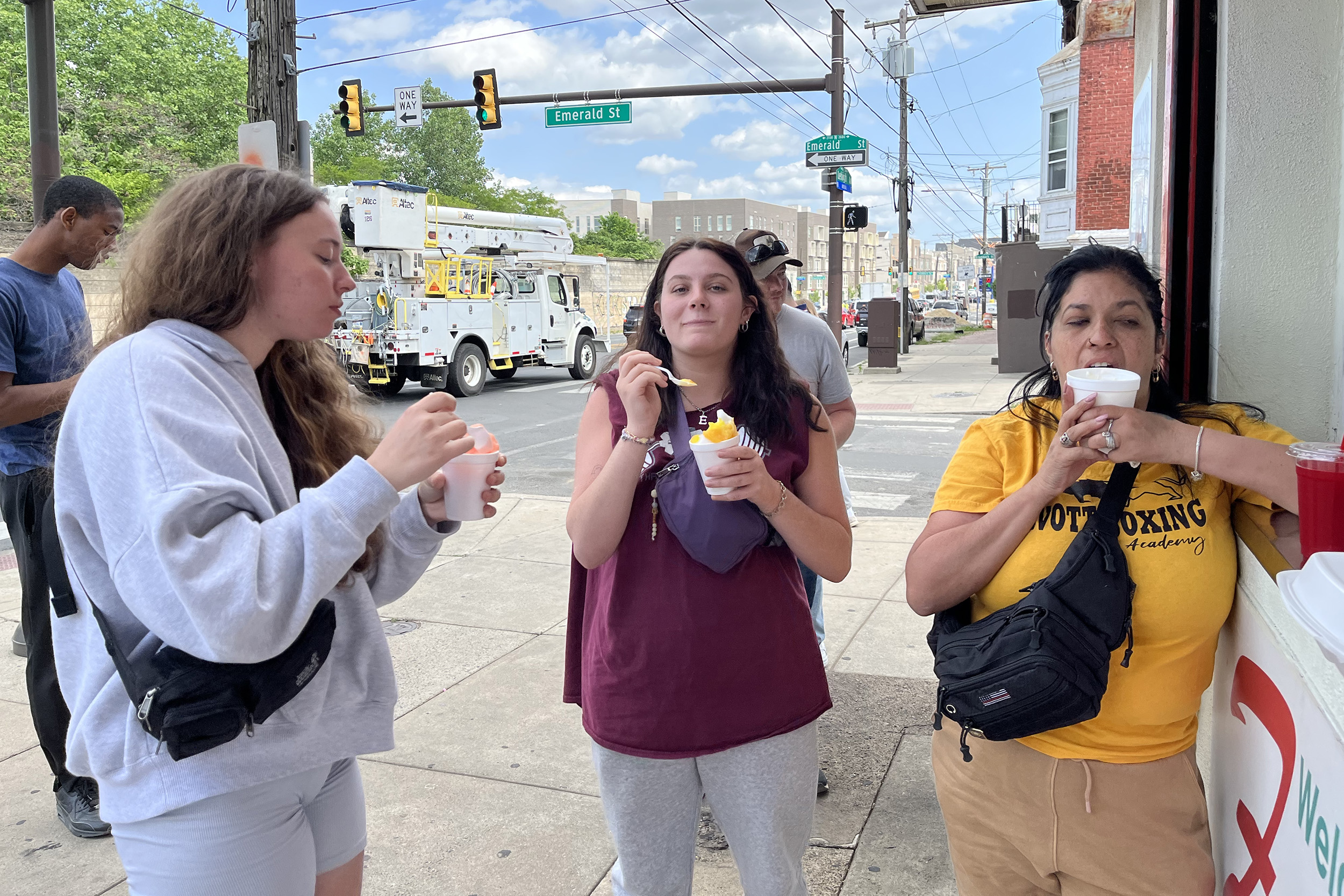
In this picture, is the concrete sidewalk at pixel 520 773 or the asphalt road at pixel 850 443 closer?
the concrete sidewalk at pixel 520 773

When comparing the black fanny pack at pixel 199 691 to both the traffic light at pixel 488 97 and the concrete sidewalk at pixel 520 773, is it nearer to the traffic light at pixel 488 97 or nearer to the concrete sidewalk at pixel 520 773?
the concrete sidewalk at pixel 520 773

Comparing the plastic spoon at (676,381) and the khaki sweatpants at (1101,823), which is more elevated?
the plastic spoon at (676,381)


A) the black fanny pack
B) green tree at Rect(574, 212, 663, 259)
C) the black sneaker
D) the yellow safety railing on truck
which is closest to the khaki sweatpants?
the black fanny pack

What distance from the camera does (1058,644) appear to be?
173cm

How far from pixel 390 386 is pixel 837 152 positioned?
30.4ft

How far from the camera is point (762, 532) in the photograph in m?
2.06

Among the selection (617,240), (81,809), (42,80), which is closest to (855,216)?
(42,80)

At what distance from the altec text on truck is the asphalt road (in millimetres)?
810

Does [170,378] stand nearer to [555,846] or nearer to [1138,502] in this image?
[1138,502]

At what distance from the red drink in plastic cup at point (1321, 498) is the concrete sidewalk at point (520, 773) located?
6.11 ft

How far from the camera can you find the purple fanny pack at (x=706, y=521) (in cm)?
201

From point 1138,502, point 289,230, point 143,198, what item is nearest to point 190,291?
point 289,230

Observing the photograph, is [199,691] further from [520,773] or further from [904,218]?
[904,218]

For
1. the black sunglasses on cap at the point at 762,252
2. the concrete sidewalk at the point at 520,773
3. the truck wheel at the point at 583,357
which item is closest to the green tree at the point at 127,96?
the truck wheel at the point at 583,357
